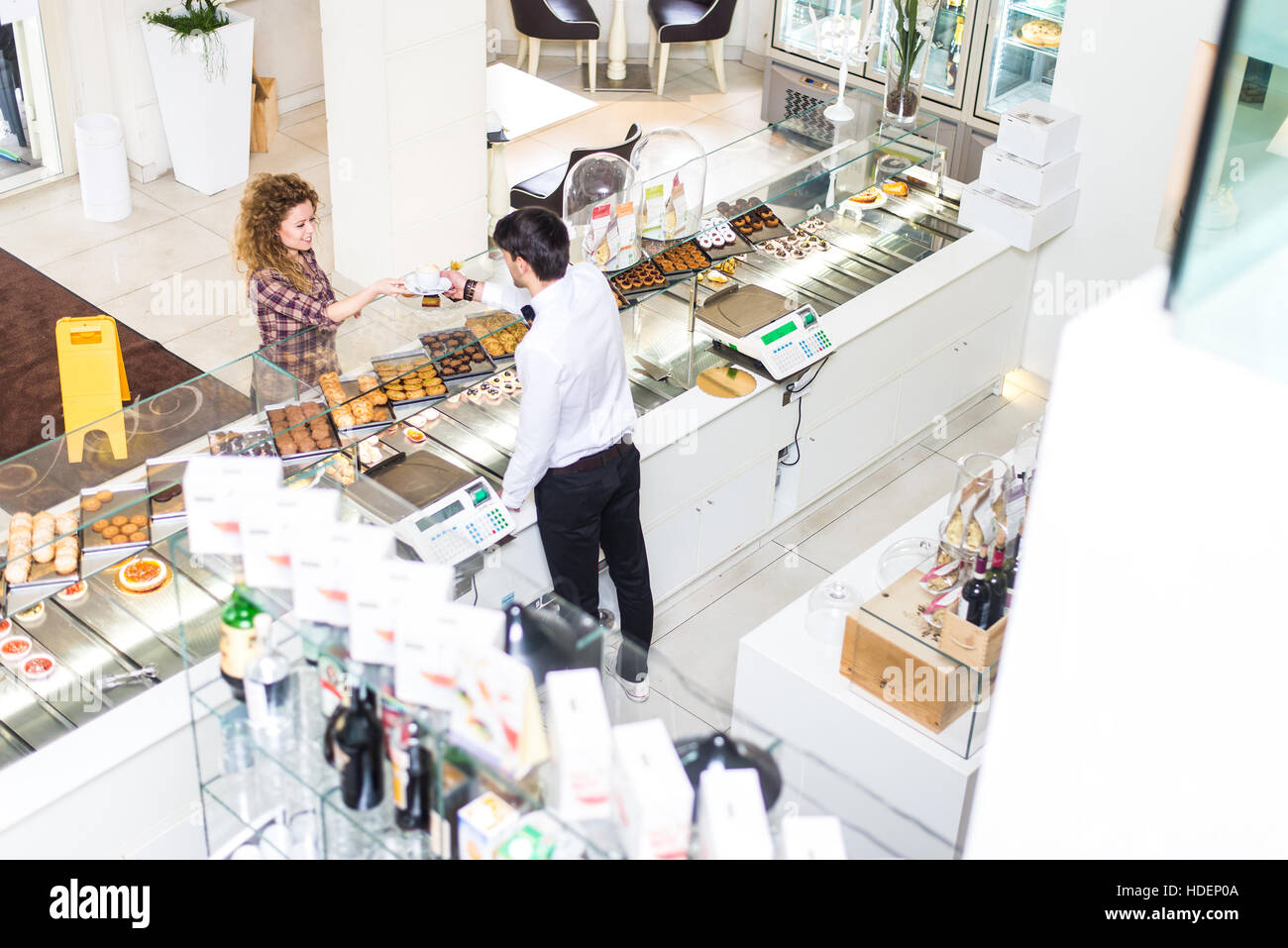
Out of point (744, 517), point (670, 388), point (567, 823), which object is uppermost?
point (567, 823)

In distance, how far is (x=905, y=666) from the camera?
3811mm

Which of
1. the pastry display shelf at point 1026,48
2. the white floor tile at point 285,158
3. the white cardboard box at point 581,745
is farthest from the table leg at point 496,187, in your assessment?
the white cardboard box at point 581,745

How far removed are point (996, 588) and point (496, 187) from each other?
15.2 ft

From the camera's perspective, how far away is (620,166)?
4.83m

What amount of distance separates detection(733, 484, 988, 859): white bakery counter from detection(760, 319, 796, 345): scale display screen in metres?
1.01

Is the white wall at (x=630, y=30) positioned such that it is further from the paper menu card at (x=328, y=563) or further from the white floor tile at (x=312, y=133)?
the paper menu card at (x=328, y=563)

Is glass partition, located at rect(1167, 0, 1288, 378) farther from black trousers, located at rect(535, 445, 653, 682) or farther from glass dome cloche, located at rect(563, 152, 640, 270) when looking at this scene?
glass dome cloche, located at rect(563, 152, 640, 270)

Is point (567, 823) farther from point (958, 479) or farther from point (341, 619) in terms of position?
point (958, 479)

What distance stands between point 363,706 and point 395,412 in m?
1.58

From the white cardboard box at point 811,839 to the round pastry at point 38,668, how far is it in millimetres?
2256

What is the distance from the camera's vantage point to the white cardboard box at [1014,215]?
6.07 metres

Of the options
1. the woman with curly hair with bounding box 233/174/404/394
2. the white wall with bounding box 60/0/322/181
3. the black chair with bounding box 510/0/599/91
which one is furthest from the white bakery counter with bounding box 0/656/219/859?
the black chair with bounding box 510/0/599/91
